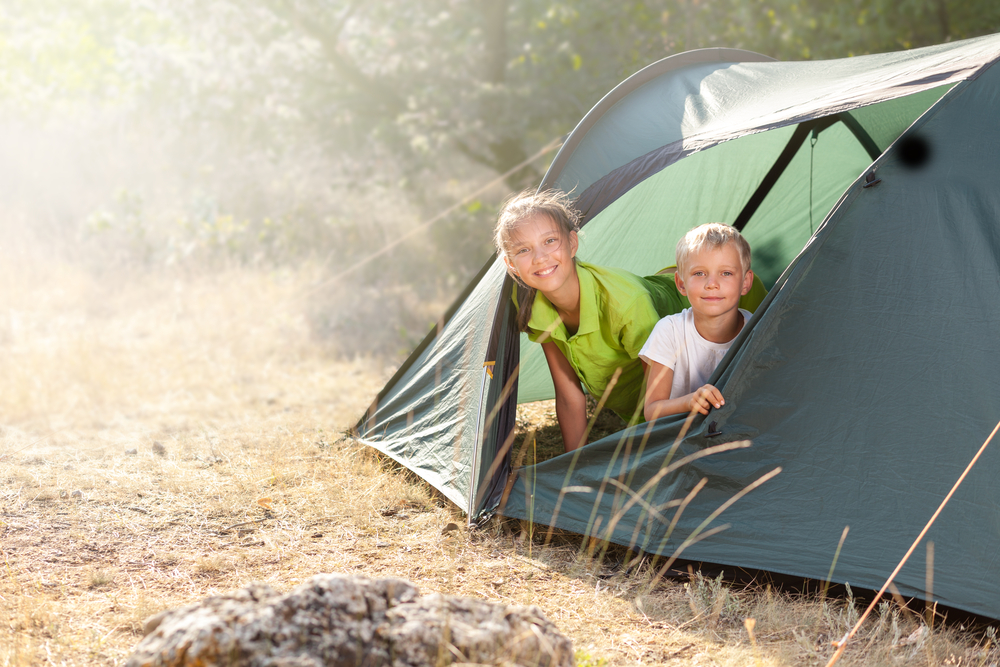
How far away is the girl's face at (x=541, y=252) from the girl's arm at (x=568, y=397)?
45 centimetres

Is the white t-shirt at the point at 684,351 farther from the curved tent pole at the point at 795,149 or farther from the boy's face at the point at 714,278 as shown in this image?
the curved tent pole at the point at 795,149

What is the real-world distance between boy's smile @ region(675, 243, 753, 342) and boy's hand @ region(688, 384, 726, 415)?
44cm

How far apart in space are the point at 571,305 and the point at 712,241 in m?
0.63

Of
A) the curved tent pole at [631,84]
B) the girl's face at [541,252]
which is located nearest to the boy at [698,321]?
the girl's face at [541,252]

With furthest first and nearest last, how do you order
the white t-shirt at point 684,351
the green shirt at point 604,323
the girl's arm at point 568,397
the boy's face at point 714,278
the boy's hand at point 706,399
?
the girl's arm at point 568,397 → the green shirt at point 604,323 → the white t-shirt at point 684,351 → the boy's face at point 714,278 → the boy's hand at point 706,399

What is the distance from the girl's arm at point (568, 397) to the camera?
3.36 metres

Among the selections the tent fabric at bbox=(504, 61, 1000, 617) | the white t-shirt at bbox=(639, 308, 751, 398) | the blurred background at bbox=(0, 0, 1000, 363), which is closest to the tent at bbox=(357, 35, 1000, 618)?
the tent fabric at bbox=(504, 61, 1000, 617)

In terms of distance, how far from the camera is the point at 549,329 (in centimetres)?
311

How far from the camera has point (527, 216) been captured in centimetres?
298

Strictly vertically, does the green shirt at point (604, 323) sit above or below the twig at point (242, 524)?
above

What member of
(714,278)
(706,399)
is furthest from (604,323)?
(706,399)

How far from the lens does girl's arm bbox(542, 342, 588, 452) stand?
3359mm

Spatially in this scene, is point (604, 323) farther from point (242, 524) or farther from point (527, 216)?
point (242, 524)

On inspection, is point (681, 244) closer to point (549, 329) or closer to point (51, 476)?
point (549, 329)
